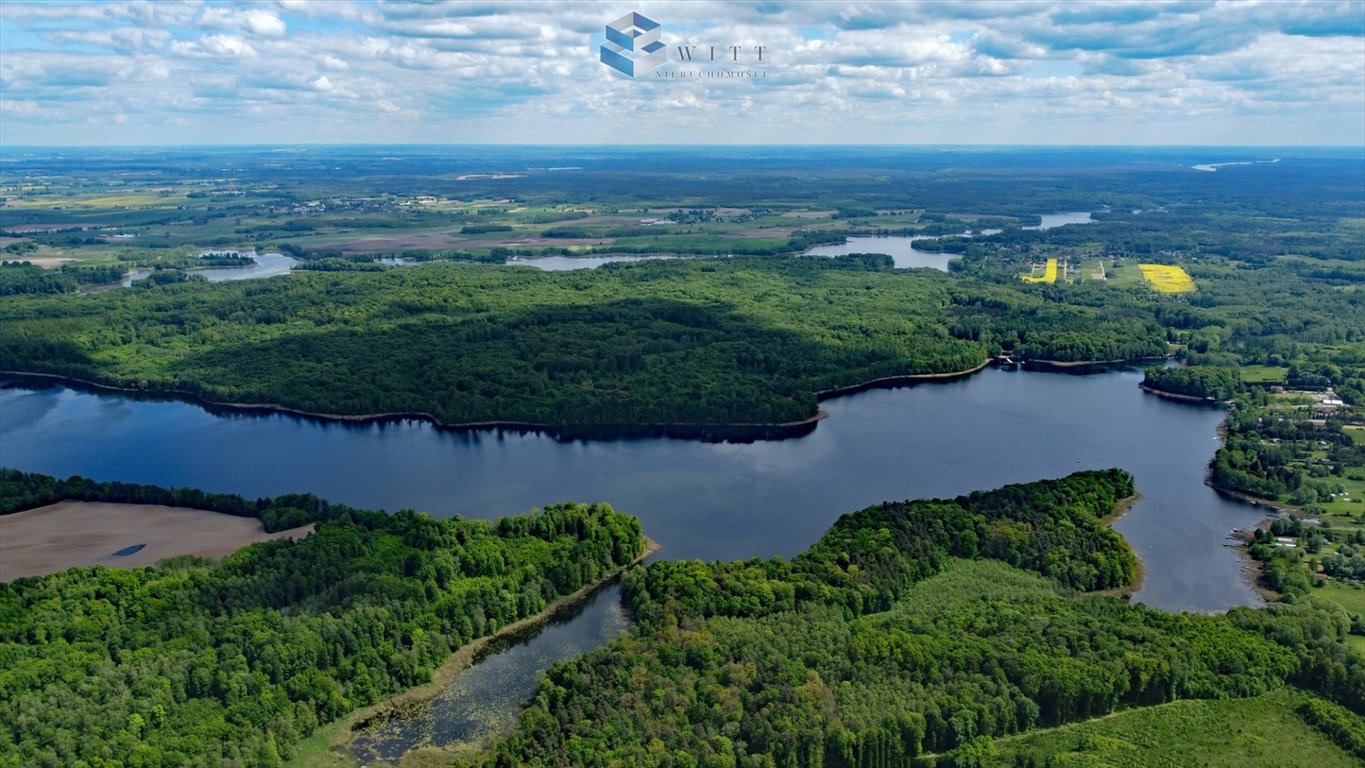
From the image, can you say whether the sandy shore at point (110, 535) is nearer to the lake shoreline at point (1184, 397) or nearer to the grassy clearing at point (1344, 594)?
the grassy clearing at point (1344, 594)

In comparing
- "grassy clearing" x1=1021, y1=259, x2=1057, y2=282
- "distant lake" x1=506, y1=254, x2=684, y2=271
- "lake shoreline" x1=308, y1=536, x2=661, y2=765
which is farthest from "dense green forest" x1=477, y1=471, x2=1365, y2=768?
"distant lake" x1=506, y1=254, x2=684, y2=271

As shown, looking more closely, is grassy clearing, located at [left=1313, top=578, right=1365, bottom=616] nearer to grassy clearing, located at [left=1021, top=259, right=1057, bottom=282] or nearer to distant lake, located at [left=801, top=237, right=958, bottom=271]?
grassy clearing, located at [left=1021, top=259, right=1057, bottom=282]

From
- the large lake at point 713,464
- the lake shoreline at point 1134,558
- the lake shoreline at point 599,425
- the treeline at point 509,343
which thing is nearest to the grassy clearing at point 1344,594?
the large lake at point 713,464

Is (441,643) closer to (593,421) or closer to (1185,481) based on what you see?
(593,421)

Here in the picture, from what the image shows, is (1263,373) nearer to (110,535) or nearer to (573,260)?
(110,535)

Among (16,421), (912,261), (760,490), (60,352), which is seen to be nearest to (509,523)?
(760,490)
